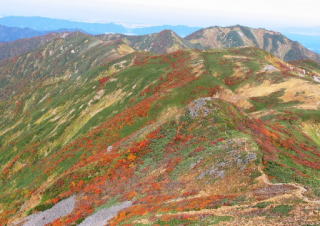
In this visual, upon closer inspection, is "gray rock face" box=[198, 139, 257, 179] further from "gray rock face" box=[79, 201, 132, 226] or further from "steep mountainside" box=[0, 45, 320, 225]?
"gray rock face" box=[79, 201, 132, 226]

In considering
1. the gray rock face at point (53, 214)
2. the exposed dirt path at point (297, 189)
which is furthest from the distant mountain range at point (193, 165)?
the gray rock face at point (53, 214)

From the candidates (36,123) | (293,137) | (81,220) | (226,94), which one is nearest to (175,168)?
(81,220)

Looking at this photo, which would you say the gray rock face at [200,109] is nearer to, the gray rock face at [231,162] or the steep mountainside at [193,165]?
the steep mountainside at [193,165]

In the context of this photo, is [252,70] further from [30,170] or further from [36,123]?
[36,123]

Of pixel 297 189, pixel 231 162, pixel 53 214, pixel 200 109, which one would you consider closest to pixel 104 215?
pixel 53 214

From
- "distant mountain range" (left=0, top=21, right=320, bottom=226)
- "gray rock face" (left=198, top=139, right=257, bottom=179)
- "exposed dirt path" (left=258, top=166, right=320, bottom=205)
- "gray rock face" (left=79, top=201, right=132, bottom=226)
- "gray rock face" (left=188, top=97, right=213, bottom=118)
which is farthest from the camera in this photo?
"gray rock face" (left=188, top=97, right=213, bottom=118)

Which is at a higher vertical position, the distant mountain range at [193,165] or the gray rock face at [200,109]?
the gray rock face at [200,109]

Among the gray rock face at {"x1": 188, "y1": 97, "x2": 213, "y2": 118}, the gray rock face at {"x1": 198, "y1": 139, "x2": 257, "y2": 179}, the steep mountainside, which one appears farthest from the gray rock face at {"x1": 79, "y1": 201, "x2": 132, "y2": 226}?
the gray rock face at {"x1": 188, "y1": 97, "x2": 213, "y2": 118}

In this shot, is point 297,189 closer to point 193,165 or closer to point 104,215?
point 193,165
